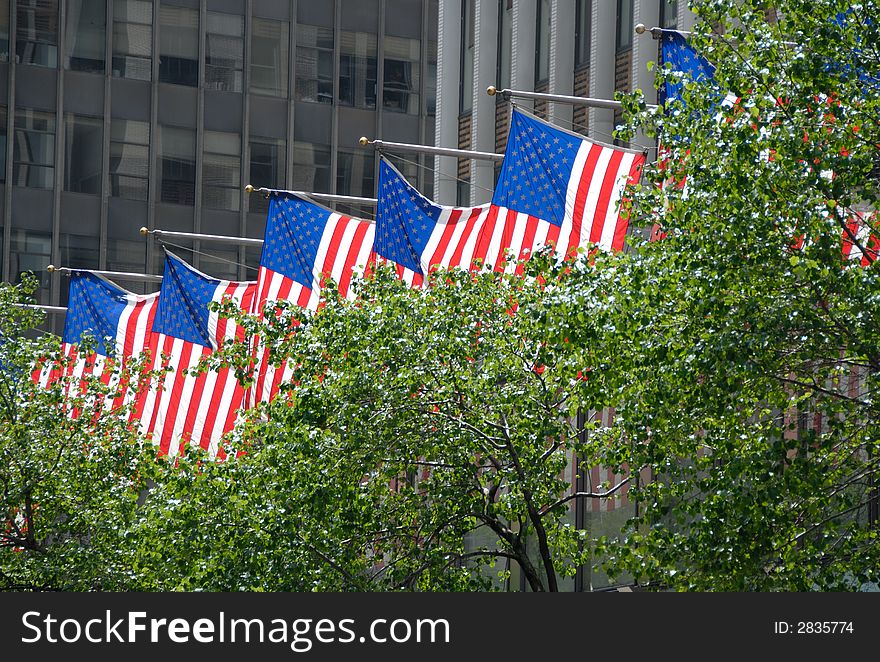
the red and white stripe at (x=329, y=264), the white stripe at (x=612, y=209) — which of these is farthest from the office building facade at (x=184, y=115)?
the white stripe at (x=612, y=209)

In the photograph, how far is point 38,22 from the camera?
59.1 metres

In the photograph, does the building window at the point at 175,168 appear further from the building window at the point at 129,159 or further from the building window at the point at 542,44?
the building window at the point at 542,44

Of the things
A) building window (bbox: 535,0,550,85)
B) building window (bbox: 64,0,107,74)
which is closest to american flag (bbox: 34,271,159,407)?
building window (bbox: 535,0,550,85)

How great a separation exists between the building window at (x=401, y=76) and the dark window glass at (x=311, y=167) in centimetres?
325

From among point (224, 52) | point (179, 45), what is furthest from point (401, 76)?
point (179, 45)

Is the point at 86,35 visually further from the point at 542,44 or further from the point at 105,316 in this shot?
the point at 542,44

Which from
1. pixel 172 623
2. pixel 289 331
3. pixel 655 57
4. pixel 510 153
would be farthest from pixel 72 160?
pixel 172 623

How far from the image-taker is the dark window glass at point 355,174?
2442 inches

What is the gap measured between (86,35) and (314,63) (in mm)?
8527

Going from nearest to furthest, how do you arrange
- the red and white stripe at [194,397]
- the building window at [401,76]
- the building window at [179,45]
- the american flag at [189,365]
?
the red and white stripe at [194,397]
the american flag at [189,365]
the building window at [179,45]
the building window at [401,76]

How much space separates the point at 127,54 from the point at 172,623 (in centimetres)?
4950

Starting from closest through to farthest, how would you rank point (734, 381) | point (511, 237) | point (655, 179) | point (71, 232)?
point (734, 381) < point (655, 179) < point (511, 237) < point (71, 232)

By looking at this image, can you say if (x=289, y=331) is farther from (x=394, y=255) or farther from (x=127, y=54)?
(x=127, y=54)

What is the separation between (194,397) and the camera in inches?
1367
